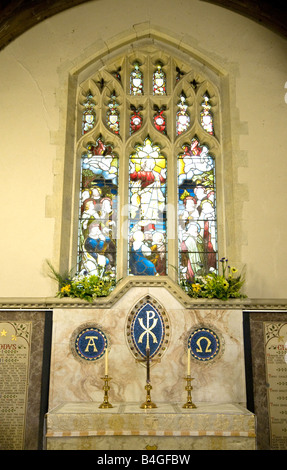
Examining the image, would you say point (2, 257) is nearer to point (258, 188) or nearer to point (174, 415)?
point (174, 415)

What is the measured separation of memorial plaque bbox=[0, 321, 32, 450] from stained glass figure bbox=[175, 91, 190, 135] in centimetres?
335

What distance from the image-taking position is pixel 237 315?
216 inches

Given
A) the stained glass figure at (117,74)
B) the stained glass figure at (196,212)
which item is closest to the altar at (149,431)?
the stained glass figure at (196,212)

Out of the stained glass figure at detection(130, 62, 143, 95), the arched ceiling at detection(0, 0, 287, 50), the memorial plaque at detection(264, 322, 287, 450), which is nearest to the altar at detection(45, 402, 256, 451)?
the memorial plaque at detection(264, 322, 287, 450)

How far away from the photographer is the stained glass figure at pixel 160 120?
22.6 feet

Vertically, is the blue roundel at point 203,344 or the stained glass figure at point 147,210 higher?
the stained glass figure at point 147,210

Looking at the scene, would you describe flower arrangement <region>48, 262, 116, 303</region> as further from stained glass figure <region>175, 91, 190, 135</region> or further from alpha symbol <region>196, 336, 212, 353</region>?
stained glass figure <region>175, 91, 190, 135</region>

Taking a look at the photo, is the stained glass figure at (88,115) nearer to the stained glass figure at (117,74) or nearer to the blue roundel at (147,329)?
the stained glass figure at (117,74)

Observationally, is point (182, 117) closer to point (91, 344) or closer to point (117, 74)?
point (117, 74)

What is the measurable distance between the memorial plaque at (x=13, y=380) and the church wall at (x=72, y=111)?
45cm

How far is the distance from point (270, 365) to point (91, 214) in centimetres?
292

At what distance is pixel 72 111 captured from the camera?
21.9ft

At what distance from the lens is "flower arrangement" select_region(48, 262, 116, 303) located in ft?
18.1
